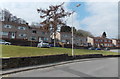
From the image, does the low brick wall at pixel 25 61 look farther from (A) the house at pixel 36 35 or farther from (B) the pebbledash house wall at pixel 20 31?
(A) the house at pixel 36 35

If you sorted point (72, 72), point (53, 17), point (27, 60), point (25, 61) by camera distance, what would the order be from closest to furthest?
point (72, 72) < point (25, 61) < point (27, 60) < point (53, 17)

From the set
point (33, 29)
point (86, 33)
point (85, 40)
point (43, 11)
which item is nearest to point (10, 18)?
point (33, 29)

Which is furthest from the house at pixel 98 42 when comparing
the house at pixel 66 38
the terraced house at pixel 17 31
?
the terraced house at pixel 17 31

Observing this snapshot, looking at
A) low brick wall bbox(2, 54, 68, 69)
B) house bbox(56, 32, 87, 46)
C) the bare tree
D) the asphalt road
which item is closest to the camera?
the asphalt road

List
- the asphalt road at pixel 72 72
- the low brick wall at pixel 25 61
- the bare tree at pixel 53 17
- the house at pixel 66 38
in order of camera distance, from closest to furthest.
A: the asphalt road at pixel 72 72 → the low brick wall at pixel 25 61 → the bare tree at pixel 53 17 → the house at pixel 66 38

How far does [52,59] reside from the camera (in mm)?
18203

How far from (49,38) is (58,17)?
20276mm

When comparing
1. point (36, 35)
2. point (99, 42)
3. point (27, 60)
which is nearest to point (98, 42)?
point (99, 42)

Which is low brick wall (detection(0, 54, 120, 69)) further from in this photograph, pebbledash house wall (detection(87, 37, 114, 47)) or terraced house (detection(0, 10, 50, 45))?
pebbledash house wall (detection(87, 37, 114, 47))

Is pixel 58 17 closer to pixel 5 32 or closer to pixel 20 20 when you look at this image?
pixel 5 32

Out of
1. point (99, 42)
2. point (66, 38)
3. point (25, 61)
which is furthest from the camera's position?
point (99, 42)

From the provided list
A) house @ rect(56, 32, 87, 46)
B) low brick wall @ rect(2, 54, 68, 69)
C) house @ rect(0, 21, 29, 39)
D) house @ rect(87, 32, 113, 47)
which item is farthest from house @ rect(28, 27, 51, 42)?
low brick wall @ rect(2, 54, 68, 69)

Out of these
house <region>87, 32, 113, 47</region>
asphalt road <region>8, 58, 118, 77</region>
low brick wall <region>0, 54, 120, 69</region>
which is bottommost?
asphalt road <region>8, 58, 118, 77</region>

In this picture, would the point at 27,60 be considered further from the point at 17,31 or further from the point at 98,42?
the point at 98,42
